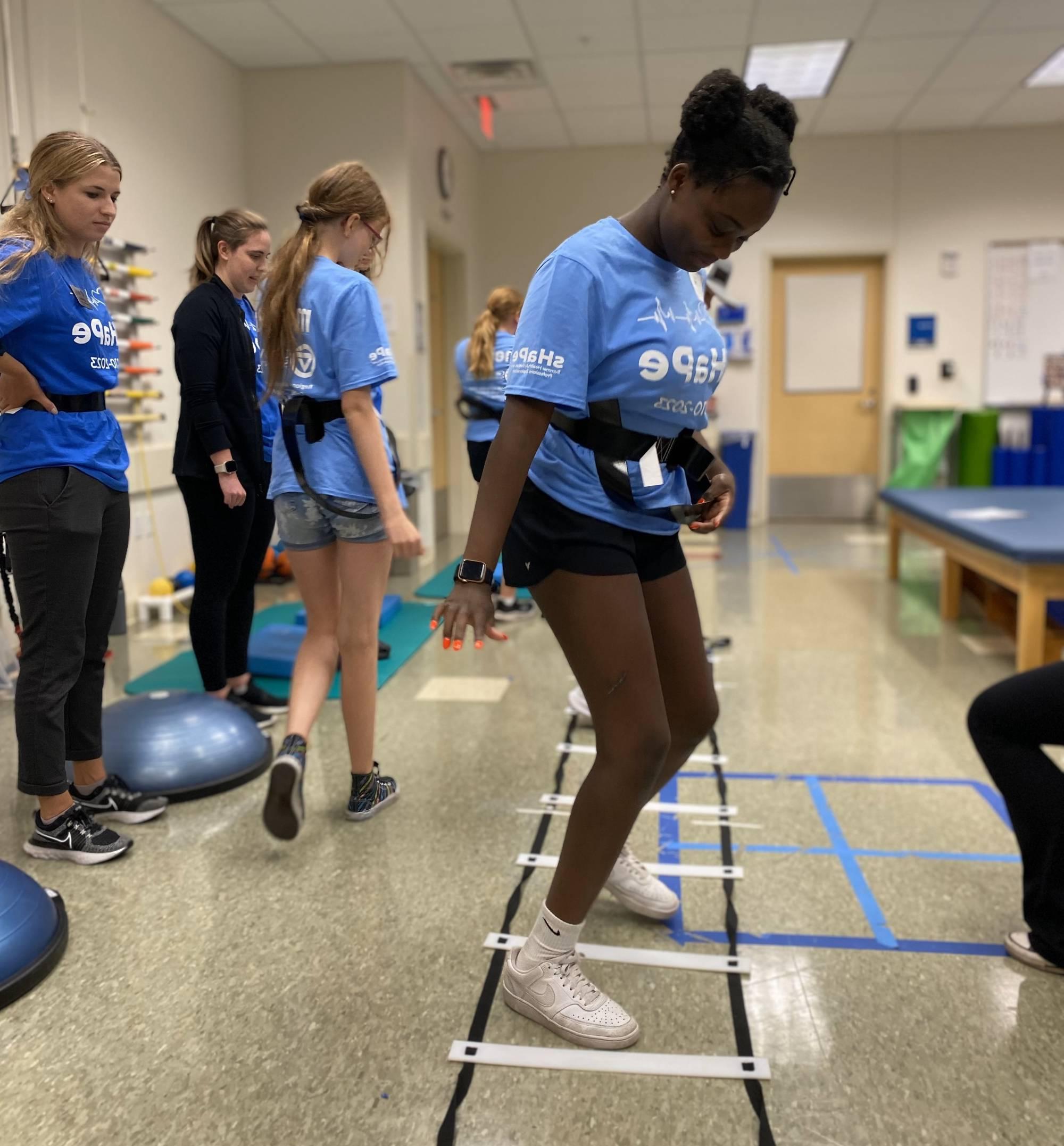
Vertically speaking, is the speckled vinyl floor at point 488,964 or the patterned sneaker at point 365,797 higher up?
the patterned sneaker at point 365,797

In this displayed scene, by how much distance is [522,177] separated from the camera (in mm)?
8406


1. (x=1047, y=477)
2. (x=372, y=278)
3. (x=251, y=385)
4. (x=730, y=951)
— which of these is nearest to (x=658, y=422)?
(x=730, y=951)

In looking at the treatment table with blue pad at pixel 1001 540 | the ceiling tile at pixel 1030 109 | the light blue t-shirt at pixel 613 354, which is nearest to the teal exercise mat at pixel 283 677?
the light blue t-shirt at pixel 613 354

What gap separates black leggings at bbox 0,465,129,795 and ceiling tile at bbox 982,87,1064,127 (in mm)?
7358

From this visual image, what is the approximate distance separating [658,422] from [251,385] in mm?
1700

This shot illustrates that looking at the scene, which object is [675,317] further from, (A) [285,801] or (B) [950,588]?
(B) [950,588]

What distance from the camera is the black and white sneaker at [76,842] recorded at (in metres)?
2.12

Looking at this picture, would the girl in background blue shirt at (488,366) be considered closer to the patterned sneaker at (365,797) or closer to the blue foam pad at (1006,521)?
the patterned sneaker at (365,797)

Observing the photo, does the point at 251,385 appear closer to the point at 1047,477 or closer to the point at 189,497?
the point at 189,497

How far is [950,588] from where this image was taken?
4539 mm

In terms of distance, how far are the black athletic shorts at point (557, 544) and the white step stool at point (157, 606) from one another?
350 centimetres

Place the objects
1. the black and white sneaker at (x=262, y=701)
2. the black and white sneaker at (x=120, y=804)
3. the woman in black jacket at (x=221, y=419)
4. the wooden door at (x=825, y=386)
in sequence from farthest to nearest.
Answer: the wooden door at (x=825, y=386) → the black and white sneaker at (x=262, y=701) → the woman in black jacket at (x=221, y=419) → the black and white sneaker at (x=120, y=804)

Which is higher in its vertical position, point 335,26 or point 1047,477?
point 335,26

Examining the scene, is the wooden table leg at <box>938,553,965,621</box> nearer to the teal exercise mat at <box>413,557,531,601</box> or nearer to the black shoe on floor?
the teal exercise mat at <box>413,557,531,601</box>
